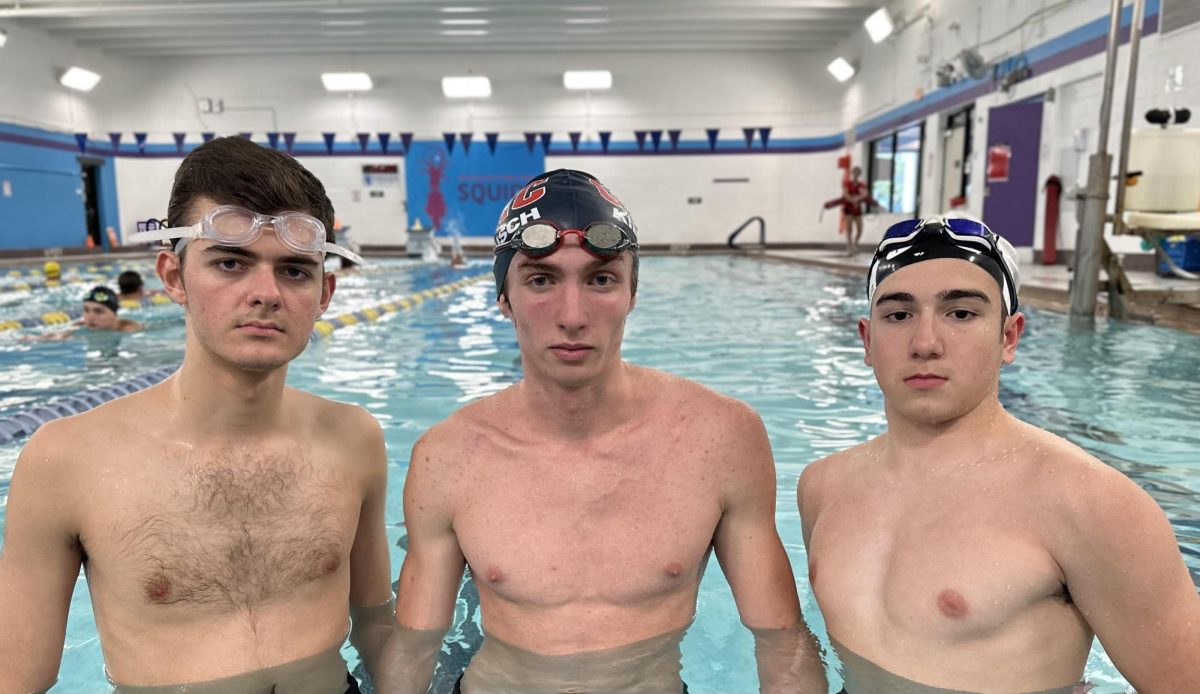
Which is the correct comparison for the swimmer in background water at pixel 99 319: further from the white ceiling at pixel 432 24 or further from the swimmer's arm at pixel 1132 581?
the white ceiling at pixel 432 24

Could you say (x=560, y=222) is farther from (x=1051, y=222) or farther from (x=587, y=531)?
(x=1051, y=222)

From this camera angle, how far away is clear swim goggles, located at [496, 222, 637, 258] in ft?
6.59

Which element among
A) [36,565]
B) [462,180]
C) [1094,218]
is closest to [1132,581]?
[36,565]

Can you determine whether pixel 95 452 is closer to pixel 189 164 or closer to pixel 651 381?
pixel 189 164

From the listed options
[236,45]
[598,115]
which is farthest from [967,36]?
[236,45]

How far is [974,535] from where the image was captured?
5.94 ft

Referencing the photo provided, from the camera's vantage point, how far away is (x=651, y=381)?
89.8 inches

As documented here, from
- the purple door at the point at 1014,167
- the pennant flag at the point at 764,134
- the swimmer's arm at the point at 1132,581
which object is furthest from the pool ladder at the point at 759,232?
the swimmer's arm at the point at 1132,581

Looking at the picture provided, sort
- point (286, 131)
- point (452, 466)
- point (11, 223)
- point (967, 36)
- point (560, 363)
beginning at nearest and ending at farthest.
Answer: point (560, 363) < point (452, 466) < point (967, 36) < point (11, 223) < point (286, 131)

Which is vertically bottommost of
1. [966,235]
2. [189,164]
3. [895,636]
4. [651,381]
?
[895,636]

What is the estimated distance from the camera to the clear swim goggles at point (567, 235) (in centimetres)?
201

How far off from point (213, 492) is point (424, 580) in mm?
562

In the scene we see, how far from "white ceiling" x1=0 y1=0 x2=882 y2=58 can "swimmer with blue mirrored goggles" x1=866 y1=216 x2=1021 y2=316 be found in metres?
18.5

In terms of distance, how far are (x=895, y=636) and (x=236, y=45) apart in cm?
2593
